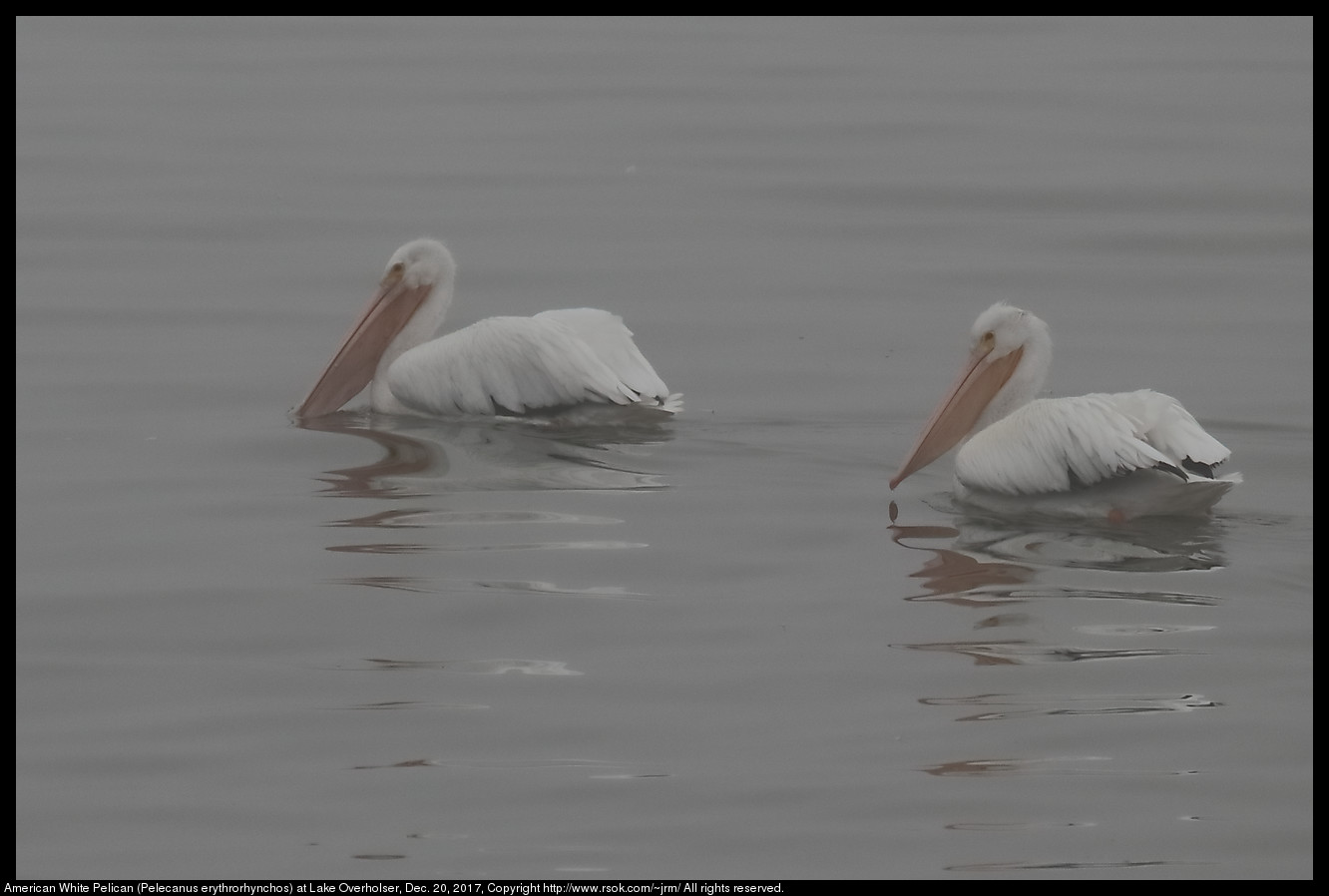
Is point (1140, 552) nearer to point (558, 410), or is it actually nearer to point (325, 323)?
point (558, 410)

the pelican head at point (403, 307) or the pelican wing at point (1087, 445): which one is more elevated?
the pelican head at point (403, 307)

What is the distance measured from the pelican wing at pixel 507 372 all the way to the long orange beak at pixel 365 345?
1.08 ft

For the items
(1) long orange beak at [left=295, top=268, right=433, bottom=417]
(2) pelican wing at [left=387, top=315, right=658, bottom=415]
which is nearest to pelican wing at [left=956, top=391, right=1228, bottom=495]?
(2) pelican wing at [left=387, top=315, right=658, bottom=415]

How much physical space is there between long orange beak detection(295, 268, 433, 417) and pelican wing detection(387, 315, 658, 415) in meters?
0.33

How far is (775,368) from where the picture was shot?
811 centimetres

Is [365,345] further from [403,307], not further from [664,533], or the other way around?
[664,533]

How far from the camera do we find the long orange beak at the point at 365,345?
7715 millimetres

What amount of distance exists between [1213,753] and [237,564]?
8.77 ft

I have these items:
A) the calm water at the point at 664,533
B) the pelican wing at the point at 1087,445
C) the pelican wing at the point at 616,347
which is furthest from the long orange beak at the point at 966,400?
the pelican wing at the point at 616,347

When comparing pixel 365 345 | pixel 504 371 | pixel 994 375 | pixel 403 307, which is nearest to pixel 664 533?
pixel 994 375

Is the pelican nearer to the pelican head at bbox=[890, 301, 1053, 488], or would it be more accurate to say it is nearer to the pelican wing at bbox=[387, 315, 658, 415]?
the pelican head at bbox=[890, 301, 1053, 488]

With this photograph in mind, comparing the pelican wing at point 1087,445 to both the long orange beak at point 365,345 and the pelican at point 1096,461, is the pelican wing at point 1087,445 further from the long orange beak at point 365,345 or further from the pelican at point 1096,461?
the long orange beak at point 365,345

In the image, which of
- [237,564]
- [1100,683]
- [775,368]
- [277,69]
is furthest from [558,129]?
[1100,683]

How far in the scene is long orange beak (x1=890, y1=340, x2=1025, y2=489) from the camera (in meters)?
6.61
